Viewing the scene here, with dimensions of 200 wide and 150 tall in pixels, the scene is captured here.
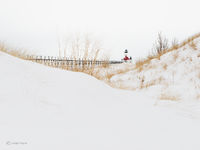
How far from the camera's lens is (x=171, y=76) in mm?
4832

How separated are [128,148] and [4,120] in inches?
32.6

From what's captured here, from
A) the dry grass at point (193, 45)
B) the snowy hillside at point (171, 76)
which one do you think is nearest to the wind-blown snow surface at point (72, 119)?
the snowy hillside at point (171, 76)

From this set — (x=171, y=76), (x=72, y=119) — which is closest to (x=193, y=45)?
(x=171, y=76)

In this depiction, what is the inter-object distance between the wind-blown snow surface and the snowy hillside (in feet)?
6.16

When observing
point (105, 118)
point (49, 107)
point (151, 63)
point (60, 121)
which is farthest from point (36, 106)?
point (151, 63)

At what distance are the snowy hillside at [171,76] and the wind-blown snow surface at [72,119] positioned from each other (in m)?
1.88

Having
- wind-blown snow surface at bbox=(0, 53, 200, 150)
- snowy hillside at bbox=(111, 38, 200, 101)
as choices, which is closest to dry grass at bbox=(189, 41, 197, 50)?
snowy hillside at bbox=(111, 38, 200, 101)

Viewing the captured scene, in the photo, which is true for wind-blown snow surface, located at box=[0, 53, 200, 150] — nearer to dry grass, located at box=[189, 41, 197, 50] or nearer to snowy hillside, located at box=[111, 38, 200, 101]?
snowy hillside, located at box=[111, 38, 200, 101]

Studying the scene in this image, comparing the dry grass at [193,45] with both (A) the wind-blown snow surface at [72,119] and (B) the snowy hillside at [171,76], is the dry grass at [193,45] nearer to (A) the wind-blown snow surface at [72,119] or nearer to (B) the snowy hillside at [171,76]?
(B) the snowy hillside at [171,76]

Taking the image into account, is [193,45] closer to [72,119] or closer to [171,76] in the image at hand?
[171,76]

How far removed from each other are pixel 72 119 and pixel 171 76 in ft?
12.8

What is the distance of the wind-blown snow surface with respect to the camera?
45.8 inches

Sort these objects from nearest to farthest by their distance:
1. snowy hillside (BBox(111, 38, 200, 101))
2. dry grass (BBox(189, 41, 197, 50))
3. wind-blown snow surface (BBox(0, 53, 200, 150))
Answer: wind-blown snow surface (BBox(0, 53, 200, 150)) → snowy hillside (BBox(111, 38, 200, 101)) → dry grass (BBox(189, 41, 197, 50))

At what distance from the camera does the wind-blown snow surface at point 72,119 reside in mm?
1164
